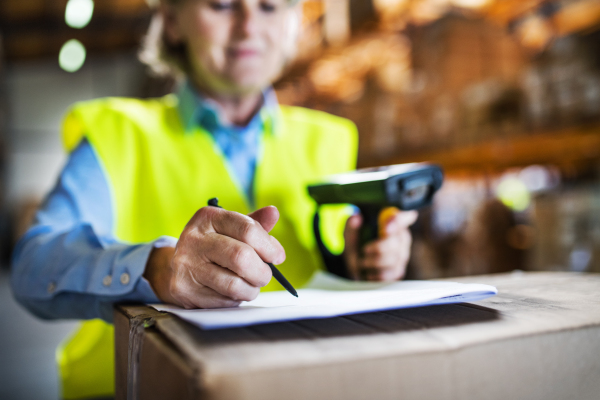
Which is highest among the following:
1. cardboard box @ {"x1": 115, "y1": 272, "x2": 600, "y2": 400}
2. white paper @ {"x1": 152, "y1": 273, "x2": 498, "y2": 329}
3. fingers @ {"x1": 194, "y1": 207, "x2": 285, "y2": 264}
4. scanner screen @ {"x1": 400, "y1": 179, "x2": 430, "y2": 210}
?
scanner screen @ {"x1": 400, "y1": 179, "x2": 430, "y2": 210}

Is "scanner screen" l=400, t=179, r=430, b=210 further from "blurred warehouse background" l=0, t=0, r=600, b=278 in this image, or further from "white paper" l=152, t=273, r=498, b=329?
"blurred warehouse background" l=0, t=0, r=600, b=278

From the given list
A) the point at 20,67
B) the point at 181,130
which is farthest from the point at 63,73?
the point at 181,130

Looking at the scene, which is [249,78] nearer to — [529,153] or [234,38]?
[234,38]

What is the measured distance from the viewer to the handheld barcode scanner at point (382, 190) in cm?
71

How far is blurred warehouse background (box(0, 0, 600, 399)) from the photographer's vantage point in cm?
173

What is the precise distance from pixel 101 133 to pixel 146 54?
562 millimetres

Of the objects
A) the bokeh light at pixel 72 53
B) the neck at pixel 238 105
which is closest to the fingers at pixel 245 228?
the neck at pixel 238 105

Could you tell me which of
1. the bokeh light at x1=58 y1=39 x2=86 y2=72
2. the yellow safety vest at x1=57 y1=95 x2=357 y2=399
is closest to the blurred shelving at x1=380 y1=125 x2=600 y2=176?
the yellow safety vest at x1=57 y1=95 x2=357 y2=399

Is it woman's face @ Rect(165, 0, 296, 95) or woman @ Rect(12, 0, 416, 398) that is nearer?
woman @ Rect(12, 0, 416, 398)

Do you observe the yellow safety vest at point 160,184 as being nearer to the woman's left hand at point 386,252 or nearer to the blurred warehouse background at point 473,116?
the woman's left hand at point 386,252

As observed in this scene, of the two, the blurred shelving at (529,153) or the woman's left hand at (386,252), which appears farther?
the blurred shelving at (529,153)

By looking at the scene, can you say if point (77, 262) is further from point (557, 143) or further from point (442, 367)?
point (557, 143)

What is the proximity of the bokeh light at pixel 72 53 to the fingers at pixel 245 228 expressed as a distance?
8.15 m

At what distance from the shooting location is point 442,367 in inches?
13.4
